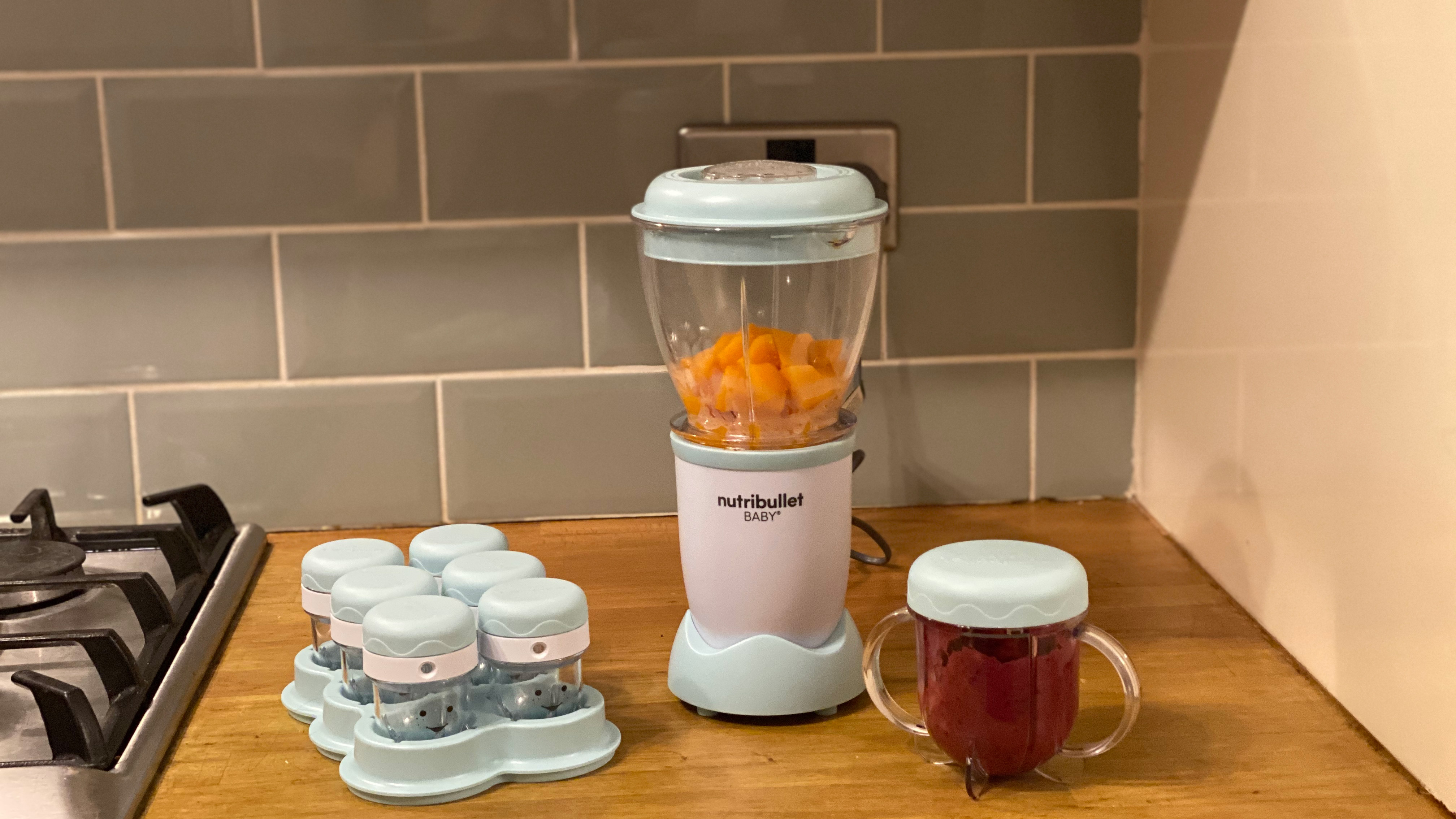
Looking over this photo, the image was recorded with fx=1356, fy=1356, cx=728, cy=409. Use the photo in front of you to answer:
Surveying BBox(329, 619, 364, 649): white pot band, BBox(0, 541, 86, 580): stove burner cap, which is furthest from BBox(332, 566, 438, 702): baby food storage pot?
BBox(0, 541, 86, 580): stove burner cap

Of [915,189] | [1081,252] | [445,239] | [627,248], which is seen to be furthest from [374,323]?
[1081,252]

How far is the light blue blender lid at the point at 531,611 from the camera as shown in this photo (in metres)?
0.63

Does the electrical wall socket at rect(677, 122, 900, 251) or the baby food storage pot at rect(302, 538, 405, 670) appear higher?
the electrical wall socket at rect(677, 122, 900, 251)

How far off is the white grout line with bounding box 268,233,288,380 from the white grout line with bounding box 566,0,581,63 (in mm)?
243

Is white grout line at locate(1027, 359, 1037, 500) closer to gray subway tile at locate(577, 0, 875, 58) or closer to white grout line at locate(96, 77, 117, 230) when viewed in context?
gray subway tile at locate(577, 0, 875, 58)

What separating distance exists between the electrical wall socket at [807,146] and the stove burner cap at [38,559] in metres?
0.47

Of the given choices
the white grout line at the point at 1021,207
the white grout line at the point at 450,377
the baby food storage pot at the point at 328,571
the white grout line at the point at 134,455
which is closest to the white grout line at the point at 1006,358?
the white grout line at the point at 450,377

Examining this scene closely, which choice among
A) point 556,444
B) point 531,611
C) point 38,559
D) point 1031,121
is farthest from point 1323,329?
point 38,559

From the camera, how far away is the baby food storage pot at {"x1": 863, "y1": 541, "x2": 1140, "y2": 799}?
22.8 inches

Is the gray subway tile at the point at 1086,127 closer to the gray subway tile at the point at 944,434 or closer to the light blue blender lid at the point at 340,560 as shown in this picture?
the gray subway tile at the point at 944,434

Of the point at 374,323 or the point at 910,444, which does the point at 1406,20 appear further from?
the point at 374,323

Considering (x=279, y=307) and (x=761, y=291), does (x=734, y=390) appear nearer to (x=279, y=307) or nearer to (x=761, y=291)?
(x=761, y=291)

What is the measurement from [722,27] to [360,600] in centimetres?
50

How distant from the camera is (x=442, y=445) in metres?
0.99
